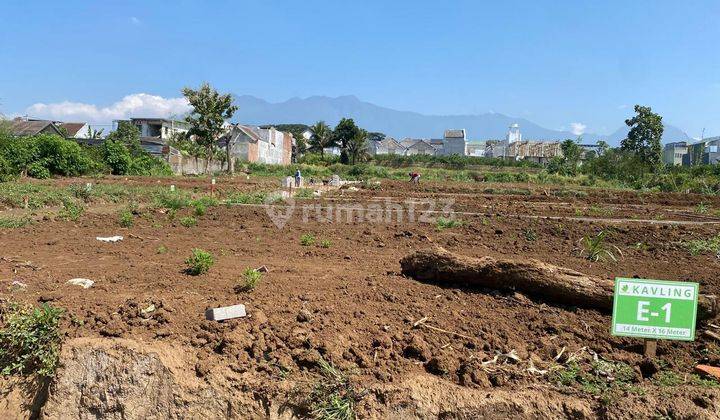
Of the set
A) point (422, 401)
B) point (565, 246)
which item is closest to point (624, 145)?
point (565, 246)

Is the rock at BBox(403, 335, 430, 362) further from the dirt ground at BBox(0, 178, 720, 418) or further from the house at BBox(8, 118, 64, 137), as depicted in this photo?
the house at BBox(8, 118, 64, 137)

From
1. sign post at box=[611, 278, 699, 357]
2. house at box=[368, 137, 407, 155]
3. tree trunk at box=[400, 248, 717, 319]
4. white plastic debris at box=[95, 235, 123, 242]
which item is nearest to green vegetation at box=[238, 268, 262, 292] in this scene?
tree trunk at box=[400, 248, 717, 319]

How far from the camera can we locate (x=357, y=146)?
64.9m

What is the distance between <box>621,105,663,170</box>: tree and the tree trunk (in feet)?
140

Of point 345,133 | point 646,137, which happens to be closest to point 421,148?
point 345,133

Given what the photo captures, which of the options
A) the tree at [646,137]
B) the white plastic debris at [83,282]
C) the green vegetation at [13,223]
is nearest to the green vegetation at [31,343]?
the white plastic debris at [83,282]

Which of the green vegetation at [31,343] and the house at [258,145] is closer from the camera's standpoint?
the green vegetation at [31,343]

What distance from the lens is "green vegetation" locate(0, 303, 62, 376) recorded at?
4.04 meters

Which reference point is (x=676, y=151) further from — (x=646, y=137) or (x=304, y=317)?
(x=304, y=317)

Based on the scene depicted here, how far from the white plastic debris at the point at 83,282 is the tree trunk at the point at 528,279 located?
142 inches

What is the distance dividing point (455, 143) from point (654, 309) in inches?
3952

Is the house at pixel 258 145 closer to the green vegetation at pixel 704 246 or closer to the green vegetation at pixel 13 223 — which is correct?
the green vegetation at pixel 13 223

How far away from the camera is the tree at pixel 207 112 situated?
37.6m

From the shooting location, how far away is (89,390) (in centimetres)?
393
